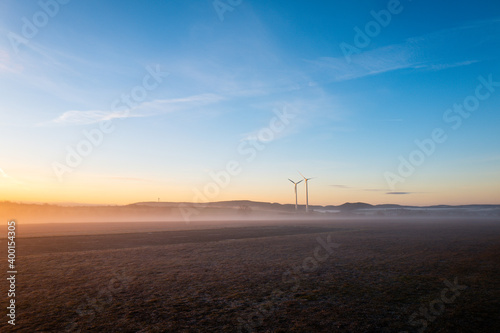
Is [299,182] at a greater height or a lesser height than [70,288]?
greater

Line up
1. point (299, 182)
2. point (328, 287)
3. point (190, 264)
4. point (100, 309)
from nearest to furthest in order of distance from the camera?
point (100, 309)
point (328, 287)
point (190, 264)
point (299, 182)

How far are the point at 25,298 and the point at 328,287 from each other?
41.1 feet

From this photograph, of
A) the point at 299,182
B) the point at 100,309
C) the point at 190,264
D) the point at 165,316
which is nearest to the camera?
the point at 165,316

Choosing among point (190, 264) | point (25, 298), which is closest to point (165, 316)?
point (25, 298)

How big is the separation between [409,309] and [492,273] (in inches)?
369

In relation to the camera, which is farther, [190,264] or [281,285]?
[190,264]

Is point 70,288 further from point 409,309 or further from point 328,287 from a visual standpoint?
point 409,309

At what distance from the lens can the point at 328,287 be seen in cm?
1281

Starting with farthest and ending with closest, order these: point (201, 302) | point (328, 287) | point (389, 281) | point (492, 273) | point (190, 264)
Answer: point (190, 264) < point (492, 273) < point (389, 281) < point (328, 287) < point (201, 302)

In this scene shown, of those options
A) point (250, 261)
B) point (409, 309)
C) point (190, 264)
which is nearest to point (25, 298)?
point (190, 264)

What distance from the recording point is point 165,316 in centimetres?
931

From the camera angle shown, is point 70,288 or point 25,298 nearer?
point 25,298

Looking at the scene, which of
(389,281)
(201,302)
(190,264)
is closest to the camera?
(201,302)

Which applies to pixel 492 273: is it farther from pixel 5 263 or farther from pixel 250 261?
pixel 5 263
